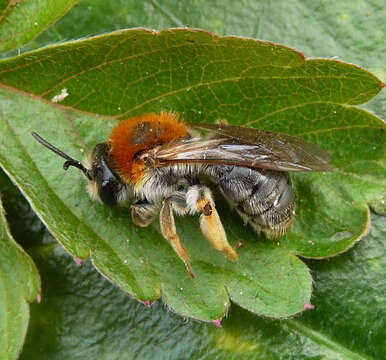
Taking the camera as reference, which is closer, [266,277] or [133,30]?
[133,30]

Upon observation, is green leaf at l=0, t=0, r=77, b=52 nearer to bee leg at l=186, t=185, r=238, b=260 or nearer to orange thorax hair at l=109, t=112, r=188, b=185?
orange thorax hair at l=109, t=112, r=188, b=185

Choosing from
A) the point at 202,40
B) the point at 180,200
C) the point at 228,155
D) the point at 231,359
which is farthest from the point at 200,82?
the point at 231,359

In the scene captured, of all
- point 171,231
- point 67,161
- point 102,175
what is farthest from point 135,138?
point 171,231

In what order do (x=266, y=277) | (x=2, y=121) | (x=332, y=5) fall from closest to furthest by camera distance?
(x=266, y=277) < (x=2, y=121) < (x=332, y=5)

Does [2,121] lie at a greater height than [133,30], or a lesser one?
lesser

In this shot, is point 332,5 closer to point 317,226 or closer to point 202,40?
point 202,40

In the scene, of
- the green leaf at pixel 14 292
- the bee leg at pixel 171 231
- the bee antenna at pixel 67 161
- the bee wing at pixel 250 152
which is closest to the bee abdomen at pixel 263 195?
the bee wing at pixel 250 152

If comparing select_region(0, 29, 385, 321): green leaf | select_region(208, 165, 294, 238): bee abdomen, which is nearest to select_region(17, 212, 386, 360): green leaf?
select_region(0, 29, 385, 321): green leaf

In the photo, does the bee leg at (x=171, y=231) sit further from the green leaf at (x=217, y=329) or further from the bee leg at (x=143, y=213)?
the green leaf at (x=217, y=329)
